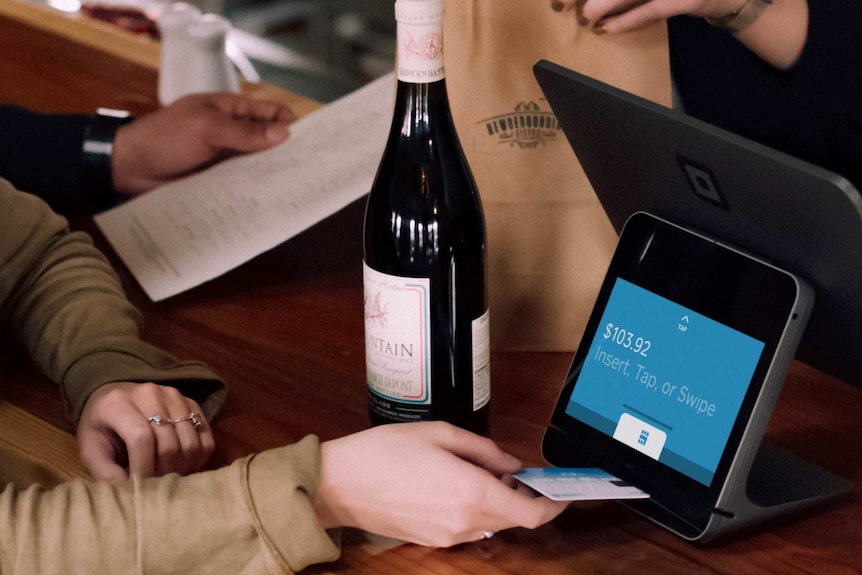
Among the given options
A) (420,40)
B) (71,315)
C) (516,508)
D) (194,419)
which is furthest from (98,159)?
(516,508)

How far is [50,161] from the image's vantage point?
1283 mm

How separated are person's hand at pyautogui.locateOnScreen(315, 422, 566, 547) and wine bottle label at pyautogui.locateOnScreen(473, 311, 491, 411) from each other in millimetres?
105

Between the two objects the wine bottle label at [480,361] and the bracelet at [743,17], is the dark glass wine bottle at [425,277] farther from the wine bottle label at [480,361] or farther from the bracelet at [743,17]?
the bracelet at [743,17]

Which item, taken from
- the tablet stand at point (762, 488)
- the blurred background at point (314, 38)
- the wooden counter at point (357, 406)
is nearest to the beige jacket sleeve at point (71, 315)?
the wooden counter at point (357, 406)

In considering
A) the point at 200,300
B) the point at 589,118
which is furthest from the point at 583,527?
the point at 200,300

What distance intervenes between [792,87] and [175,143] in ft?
2.56

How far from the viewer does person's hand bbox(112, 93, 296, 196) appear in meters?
1.30

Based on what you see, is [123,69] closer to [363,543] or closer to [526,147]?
[526,147]

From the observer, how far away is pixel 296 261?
1173mm

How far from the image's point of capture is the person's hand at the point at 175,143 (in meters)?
1.30

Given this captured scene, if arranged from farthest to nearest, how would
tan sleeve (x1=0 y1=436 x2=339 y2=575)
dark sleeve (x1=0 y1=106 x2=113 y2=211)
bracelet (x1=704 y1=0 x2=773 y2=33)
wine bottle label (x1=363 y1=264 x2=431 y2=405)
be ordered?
dark sleeve (x1=0 y1=106 x2=113 y2=211), bracelet (x1=704 y1=0 x2=773 y2=33), wine bottle label (x1=363 y1=264 x2=431 y2=405), tan sleeve (x1=0 y1=436 x2=339 y2=575)

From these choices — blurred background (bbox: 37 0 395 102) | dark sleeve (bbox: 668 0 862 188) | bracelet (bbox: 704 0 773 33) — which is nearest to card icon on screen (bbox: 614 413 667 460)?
bracelet (bbox: 704 0 773 33)

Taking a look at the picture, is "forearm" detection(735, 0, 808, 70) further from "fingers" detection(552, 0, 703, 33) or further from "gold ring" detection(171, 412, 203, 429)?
"gold ring" detection(171, 412, 203, 429)

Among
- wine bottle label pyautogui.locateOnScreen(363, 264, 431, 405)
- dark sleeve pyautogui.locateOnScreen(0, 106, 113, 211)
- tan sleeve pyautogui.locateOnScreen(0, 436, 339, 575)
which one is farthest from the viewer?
dark sleeve pyautogui.locateOnScreen(0, 106, 113, 211)
